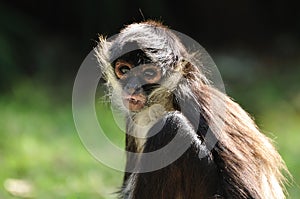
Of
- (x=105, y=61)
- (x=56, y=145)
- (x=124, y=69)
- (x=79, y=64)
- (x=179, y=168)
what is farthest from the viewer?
(x=79, y=64)

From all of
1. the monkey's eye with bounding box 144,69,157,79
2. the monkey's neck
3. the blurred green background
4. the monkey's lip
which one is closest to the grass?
the blurred green background

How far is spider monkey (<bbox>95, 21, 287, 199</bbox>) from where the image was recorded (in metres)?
4.36

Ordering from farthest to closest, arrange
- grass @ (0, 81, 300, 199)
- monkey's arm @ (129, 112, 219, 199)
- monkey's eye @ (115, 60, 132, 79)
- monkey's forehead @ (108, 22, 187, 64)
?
grass @ (0, 81, 300, 199)
monkey's eye @ (115, 60, 132, 79)
monkey's forehead @ (108, 22, 187, 64)
monkey's arm @ (129, 112, 219, 199)

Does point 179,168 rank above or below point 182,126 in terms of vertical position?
below

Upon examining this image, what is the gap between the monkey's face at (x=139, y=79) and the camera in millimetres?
4516

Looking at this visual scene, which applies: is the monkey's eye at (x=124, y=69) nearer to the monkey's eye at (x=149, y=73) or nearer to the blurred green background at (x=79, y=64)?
the monkey's eye at (x=149, y=73)

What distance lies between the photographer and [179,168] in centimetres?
434

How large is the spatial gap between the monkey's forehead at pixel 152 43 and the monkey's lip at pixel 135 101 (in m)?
0.22

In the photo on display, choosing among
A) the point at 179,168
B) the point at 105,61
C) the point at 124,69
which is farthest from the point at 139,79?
the point at 179,168

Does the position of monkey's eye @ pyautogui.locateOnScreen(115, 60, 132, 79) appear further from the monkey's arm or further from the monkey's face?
the monkey's arm

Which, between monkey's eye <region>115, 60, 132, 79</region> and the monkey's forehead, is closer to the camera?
the monkey's forehead

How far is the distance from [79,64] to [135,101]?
5.64 m

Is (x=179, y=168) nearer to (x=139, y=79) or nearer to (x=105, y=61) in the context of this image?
(x=139, y=79)

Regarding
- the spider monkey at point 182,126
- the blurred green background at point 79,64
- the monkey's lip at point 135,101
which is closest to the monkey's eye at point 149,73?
the spider monkey at point 182,126
